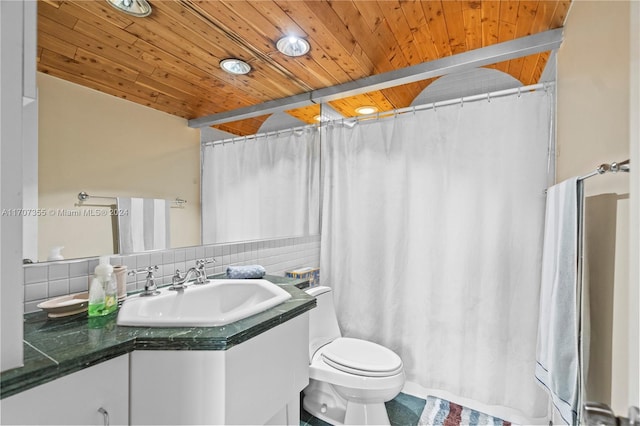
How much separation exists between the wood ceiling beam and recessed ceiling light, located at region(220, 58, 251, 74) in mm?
216

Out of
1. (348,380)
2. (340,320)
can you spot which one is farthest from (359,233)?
(348,380)

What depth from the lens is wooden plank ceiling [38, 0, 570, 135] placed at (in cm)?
118

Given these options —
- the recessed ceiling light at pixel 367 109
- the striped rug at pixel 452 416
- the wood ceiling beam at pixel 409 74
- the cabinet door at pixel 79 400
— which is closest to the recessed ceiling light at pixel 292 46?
the wood ceiling beam at pixel 409 74

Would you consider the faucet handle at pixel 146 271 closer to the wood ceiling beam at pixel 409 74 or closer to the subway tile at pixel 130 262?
the subway tile at pixel 130 262

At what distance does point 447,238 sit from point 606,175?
0.95m

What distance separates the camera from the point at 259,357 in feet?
3.17

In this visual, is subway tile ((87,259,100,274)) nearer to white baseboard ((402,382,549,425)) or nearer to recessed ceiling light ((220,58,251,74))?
recessed ceiling light ((220,58,251,74))

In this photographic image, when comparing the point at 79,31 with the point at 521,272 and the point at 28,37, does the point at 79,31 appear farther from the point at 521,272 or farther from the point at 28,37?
the point at 521,272

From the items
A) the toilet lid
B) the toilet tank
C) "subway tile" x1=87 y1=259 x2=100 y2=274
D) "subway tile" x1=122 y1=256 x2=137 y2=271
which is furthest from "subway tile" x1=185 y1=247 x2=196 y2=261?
the toilet lid

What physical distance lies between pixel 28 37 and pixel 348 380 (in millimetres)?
1785

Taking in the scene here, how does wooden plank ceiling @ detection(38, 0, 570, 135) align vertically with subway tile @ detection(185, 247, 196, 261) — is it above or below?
above

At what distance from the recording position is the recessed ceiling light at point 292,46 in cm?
171

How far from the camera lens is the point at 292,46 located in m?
1.76

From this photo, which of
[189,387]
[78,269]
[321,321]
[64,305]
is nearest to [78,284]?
[78,269]
